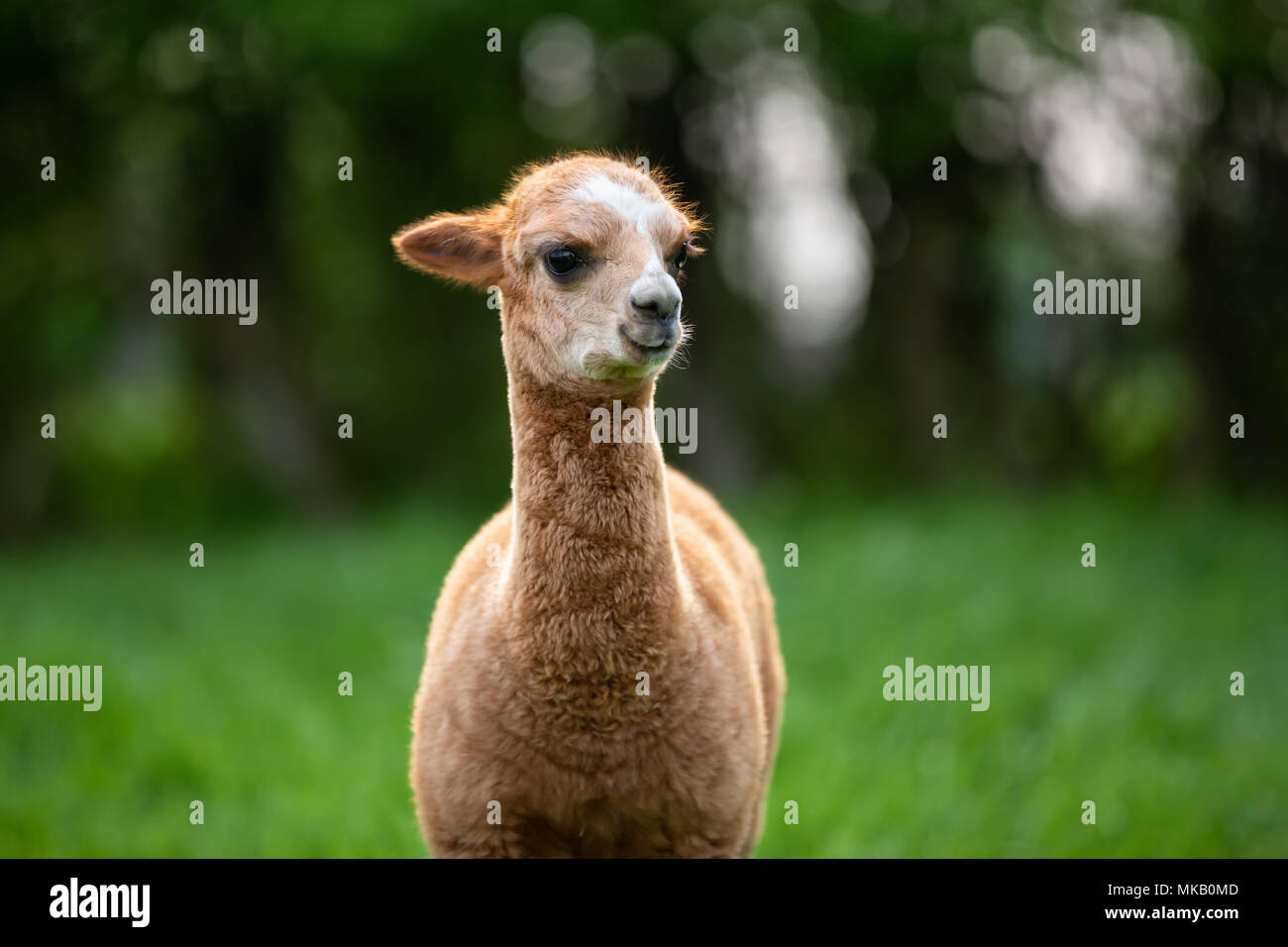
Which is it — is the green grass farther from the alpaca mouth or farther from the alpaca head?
the alpaca mouth

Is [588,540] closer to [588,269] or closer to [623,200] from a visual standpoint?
[588,269]

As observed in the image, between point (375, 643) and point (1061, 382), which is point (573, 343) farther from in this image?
point (1061, 382)

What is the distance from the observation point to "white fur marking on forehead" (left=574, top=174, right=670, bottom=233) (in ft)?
10.9

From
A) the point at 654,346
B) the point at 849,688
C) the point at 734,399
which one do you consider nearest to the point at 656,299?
the point at 654,346

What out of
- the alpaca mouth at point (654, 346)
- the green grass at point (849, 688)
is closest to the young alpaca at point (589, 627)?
the alpaca mouth at point (654, 346)

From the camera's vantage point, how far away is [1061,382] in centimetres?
1358

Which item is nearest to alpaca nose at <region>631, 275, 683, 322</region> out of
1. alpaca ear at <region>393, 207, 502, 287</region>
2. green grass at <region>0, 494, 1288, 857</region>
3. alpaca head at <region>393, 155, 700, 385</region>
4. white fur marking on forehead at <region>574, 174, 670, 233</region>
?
alpaca head at <region>393, 155, 700, 385</region>

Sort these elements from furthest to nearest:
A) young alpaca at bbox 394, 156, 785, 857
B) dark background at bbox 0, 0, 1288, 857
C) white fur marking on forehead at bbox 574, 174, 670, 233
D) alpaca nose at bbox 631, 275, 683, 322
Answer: dark background at bbox 0, 0, 1288, 857, white fur marking on forehead at bbox 574, 174, 670, 233, young alpaca at bbox 394, 156, 785, 857, alpaca nose at bbox 631, 275, 683, 322

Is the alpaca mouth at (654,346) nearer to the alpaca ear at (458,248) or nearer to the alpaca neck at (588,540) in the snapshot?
the alpaca neck at (588,540)

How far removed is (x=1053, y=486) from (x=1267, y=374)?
2.32 metres

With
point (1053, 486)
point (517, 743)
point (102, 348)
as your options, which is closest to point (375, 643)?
point (517, 743)

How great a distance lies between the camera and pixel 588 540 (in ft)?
10.7

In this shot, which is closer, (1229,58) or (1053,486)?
(1229,58)

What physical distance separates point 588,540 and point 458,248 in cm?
106
